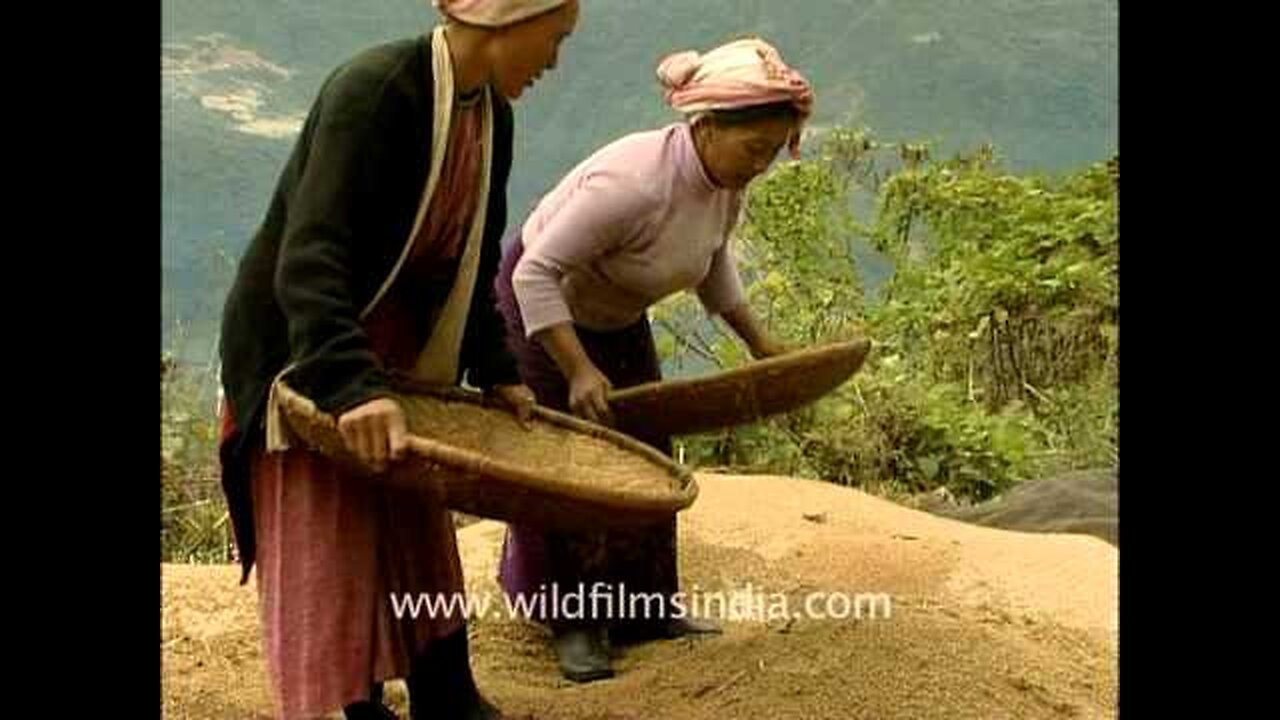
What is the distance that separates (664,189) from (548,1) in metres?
0.37

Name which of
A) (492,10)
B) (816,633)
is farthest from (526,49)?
(816,633)

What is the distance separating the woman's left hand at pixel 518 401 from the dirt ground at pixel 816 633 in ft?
1.30

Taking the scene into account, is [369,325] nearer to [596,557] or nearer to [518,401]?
[518,401]

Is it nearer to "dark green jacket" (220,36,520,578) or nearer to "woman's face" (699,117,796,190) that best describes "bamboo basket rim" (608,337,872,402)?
"woman's face" (699,117,796,190)

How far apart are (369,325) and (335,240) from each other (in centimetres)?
17

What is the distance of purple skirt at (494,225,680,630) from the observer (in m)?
3.55

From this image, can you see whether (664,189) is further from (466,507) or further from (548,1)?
(466,507)

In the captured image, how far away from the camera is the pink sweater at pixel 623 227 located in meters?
3.44

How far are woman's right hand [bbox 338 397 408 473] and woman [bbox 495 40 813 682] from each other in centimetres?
49

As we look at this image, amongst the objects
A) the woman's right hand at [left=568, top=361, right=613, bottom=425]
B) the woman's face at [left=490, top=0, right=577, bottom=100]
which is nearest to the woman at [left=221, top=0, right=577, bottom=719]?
the woman's face at [left=490, top=0, right=577, bottom=100]

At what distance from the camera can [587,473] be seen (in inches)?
128

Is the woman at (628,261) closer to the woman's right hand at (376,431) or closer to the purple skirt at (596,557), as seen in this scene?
the purple skirt at (596,557)

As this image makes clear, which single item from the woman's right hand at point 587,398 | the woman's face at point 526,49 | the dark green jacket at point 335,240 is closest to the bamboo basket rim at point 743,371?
the woman's right hand at point 587,398

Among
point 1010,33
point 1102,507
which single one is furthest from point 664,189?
point 1102,507
